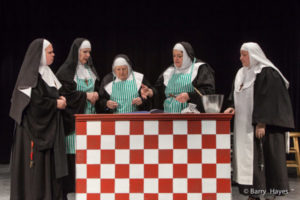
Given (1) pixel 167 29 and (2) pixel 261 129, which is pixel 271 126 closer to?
(2) pixel 261 129

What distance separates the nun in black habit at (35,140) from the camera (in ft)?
9.69

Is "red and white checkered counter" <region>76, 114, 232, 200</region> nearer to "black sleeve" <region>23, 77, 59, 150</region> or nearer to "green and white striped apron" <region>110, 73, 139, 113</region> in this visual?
"black sleeve" <region>23, 77, 59, 150</region>

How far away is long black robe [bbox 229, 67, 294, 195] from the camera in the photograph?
10.7 ft

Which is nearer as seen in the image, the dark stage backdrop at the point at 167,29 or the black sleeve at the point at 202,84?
the black sleeve at the point at 202,84

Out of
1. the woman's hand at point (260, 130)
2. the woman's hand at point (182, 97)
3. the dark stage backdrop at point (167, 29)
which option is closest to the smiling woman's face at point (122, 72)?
the woman's hand at point (182, 97)

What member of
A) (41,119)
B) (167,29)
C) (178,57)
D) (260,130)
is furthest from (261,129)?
(167,29)

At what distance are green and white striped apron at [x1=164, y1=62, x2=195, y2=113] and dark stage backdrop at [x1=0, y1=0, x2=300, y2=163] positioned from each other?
260cm

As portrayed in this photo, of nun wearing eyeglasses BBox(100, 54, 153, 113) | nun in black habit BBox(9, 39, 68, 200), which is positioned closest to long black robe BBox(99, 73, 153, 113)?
nun wearing eyeglasses BBox(100, 54, 153, 113)

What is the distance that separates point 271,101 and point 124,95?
138 cm

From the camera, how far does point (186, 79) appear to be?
3557mm

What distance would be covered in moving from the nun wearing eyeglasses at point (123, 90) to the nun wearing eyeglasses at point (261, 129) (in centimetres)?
89

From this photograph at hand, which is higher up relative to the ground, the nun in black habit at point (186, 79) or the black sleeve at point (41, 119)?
the nun in black habit at point (186, 79)

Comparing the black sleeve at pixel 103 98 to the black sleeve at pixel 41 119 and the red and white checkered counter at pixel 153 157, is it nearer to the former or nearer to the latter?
the black sleeve at pixel 41 119

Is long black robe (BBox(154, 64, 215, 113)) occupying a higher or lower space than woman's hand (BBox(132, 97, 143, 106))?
higher
